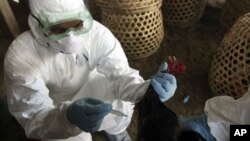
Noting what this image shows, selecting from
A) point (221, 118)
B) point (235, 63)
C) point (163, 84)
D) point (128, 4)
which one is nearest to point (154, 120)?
point (163, 84)

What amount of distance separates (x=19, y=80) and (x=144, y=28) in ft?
2.18

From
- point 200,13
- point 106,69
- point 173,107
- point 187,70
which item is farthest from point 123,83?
point 200,13

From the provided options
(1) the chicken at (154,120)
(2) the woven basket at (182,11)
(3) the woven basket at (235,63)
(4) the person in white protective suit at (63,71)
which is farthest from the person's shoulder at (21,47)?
(2) the woven basket at (182,11)

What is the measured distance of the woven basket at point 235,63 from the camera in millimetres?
1268

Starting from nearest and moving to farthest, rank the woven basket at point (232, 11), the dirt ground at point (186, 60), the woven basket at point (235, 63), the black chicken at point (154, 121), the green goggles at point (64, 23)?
the black chicken at point (154, 121) < the green goggles at point (64, 23) < the woven basket at point (235, 63) < the dirt ground at point (186, 60) < the woven basket at point (232, 11)

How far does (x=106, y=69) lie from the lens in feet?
3.70

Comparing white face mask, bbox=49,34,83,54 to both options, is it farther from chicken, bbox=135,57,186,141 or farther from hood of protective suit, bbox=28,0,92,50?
chicken, bbox=135,57,186,141

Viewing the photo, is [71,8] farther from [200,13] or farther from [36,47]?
[200,13]

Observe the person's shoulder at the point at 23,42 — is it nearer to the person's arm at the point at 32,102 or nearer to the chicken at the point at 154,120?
the person's arm at the point at 32,102

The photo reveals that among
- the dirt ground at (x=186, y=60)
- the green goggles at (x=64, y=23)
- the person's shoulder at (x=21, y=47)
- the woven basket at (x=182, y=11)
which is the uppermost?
the green goggles at (x=64, y=23)

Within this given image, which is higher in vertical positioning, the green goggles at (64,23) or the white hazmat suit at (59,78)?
the green goggles at (64,23)

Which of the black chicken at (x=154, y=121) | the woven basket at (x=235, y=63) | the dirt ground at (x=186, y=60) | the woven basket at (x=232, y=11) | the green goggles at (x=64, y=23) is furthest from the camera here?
the woven basket at (x=232, y=11)

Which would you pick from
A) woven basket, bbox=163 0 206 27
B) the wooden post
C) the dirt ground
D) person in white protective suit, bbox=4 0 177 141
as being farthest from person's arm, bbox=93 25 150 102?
woven basket, bbox=163 0 206 27

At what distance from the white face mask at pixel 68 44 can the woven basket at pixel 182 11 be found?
2.65 ft
